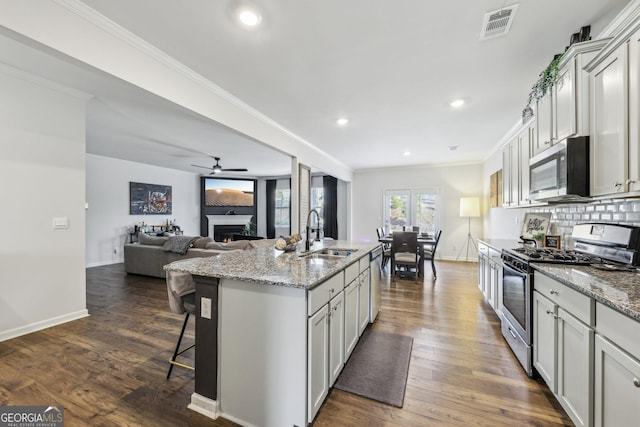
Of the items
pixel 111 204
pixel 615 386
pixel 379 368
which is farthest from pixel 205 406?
pixel 111 204

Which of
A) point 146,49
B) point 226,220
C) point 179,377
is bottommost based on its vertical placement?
point 179,377

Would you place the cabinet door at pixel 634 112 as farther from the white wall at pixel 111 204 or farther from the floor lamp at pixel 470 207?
the white wall at pixel 111 204

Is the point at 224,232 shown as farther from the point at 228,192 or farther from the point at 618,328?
the point at 618,328

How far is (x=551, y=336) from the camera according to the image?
1.73 meters

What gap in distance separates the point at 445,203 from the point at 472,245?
1.30 metres

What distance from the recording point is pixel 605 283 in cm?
141

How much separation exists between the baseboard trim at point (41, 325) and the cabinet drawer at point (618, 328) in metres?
4.75

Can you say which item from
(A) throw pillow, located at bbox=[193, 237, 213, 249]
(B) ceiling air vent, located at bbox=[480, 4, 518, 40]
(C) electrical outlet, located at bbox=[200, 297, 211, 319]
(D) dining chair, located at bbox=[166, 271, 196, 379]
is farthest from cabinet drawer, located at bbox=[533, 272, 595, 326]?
(A) throw pillow, located at bbox=[193, 237, 213, 249]

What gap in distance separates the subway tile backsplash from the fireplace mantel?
8.49 m

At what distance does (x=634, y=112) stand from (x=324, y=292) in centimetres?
205

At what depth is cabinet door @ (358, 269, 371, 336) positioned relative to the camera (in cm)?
257

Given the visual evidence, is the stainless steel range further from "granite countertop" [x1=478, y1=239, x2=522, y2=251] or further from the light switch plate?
the light switch plate

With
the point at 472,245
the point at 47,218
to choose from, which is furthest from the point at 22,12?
the point at 472,245

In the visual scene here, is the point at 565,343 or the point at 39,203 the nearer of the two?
the point at 565,343
